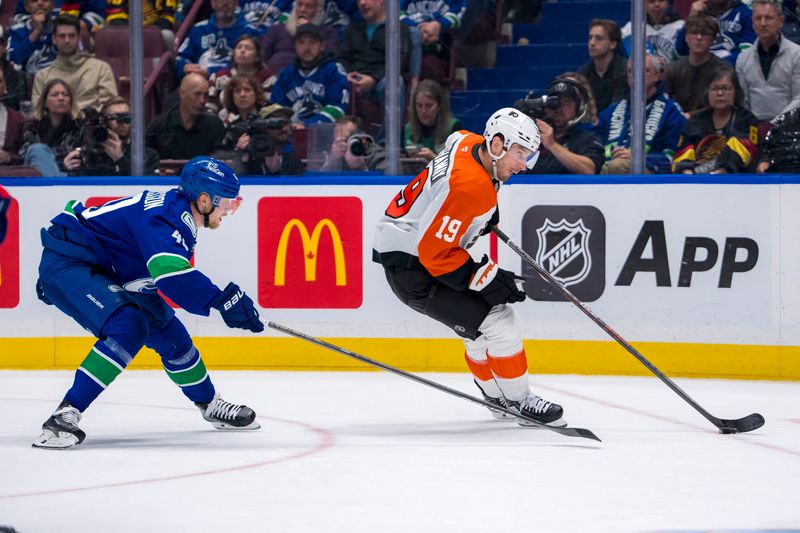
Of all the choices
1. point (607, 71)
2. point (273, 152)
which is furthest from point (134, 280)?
point (607, 71)

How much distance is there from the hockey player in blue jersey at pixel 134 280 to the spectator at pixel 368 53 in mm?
2376

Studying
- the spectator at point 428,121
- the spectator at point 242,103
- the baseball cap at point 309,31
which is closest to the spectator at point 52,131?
the spectator at point 242,103

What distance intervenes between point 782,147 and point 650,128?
64 centimetres

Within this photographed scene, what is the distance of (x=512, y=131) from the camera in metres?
4.80

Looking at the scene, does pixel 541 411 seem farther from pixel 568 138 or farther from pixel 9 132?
pixel 9 132

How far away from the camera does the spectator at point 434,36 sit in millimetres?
6715

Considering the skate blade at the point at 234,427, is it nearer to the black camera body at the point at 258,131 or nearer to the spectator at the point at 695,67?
the black camera body at the point at 258,131

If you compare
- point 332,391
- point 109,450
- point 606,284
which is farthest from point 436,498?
point 606,284

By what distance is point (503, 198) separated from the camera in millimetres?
6621

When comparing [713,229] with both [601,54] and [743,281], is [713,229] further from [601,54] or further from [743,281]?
[601,54]

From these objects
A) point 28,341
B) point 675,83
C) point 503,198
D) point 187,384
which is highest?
point 675,83

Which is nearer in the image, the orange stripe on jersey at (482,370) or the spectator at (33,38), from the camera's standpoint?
the orange stripe on jersey at (482,370)

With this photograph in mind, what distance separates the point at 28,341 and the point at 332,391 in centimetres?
183

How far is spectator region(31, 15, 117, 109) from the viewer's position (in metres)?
7.04
